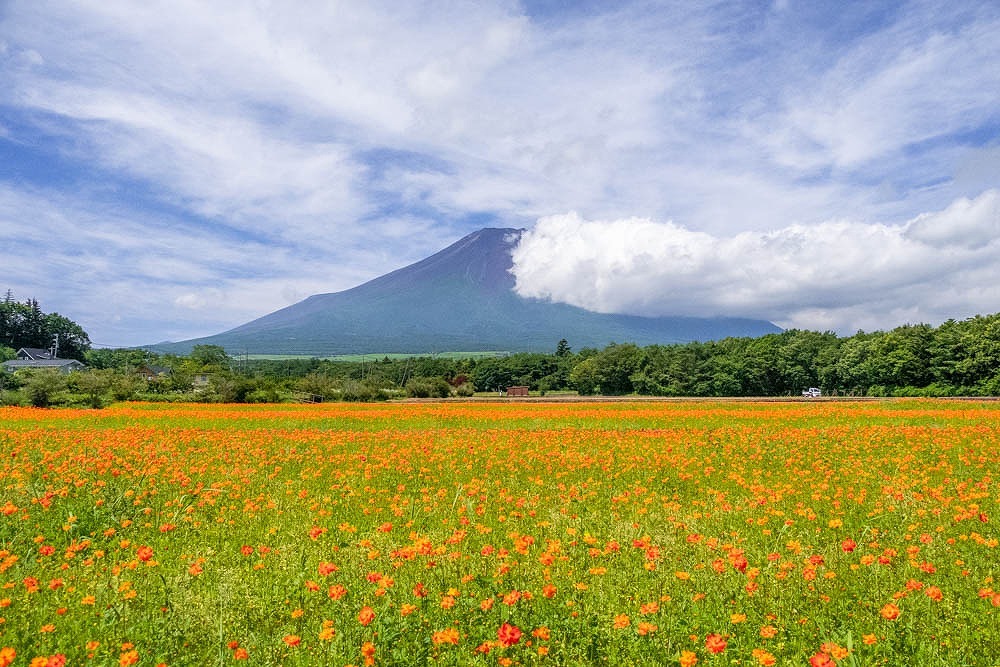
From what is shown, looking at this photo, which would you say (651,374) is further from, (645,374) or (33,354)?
(33,354)

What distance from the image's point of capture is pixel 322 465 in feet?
37.6

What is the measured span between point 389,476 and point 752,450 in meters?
8.76

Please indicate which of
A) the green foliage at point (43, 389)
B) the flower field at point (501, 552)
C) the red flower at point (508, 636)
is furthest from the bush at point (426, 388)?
the red flower at point (508, 636)

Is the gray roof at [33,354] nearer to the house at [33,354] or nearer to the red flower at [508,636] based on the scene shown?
the house at [33,354]

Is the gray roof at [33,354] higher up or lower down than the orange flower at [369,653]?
higher up

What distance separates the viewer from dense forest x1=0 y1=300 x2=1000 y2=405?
41344mm

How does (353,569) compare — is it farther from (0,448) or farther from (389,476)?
(0,448)

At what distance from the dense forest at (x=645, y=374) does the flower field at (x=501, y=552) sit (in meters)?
28.3

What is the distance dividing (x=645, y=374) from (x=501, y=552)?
276ft

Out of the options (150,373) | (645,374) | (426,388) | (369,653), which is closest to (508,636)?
(369,653)

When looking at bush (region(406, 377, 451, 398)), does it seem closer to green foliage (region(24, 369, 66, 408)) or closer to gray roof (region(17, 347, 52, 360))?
green foliage (region(24, 369, 66, 408))

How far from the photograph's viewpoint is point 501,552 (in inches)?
197

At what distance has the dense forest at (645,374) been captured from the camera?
41.3 meters

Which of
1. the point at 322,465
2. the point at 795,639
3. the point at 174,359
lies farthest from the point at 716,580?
the point at 174,359
